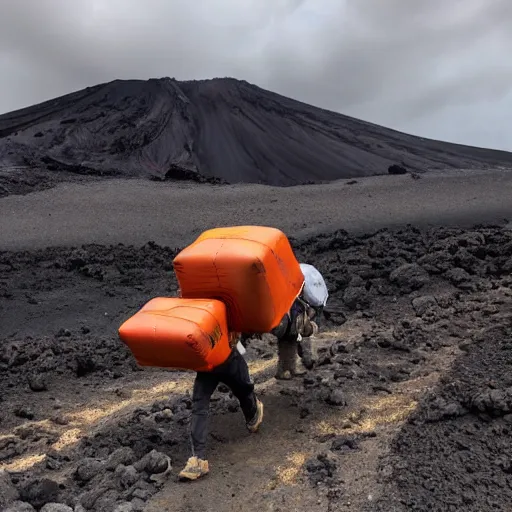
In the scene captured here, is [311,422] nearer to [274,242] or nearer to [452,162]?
[274,242]

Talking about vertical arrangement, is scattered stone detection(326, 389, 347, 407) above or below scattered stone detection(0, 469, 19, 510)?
above

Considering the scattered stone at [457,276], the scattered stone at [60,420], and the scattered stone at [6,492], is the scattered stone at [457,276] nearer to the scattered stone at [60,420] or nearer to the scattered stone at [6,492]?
the scattered stone at [60,420]

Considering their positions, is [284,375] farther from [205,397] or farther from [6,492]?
[6,492]

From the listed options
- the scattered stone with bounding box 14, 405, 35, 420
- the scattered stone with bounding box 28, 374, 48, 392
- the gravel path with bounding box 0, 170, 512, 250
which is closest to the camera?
the scattered stone with bounding box 14, 405, 35, 420

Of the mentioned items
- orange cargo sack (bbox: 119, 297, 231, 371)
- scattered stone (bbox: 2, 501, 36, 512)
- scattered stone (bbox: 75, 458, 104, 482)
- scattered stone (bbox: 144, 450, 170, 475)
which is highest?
orange cargo sack (bbox: 119, 297, 231, 371)

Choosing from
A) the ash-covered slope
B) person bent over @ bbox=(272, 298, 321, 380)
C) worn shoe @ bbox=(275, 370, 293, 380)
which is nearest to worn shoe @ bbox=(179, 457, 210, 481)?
person bent over @ bbox=(272, 298, 321, 380)

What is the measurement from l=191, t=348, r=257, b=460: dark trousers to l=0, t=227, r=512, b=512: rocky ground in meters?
0.21

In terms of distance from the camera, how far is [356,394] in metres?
4.64

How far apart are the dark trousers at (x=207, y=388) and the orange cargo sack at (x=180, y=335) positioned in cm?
24

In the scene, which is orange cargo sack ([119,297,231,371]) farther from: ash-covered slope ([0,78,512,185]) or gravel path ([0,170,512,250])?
ash-covered slope ([0,78,512,185])

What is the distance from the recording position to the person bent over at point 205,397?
3576 millimetres

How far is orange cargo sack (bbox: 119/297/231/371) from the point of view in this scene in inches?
129

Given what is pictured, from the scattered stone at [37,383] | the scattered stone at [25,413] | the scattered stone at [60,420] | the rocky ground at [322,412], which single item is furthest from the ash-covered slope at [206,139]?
the scattered stone at [60,420]

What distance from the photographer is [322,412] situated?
437 centimetres
